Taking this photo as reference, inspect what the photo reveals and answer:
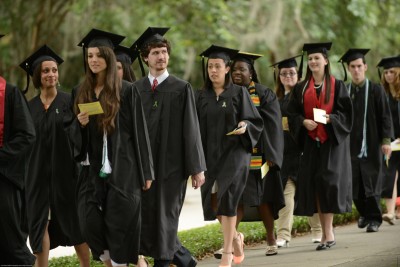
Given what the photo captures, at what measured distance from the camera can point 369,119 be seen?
Answer: 14523 millimetres

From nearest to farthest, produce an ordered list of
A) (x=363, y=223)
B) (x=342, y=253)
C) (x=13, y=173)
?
(x=13, y=173), (x=342, y=253), (x=363, y=223)

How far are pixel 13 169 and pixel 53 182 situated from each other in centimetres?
173

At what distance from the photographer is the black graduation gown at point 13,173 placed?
8.45m

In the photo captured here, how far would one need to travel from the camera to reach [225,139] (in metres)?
11.1

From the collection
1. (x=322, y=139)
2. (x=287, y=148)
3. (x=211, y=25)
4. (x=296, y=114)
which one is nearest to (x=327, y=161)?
(x=322, y=139)

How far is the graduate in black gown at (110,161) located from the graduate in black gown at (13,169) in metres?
0.63

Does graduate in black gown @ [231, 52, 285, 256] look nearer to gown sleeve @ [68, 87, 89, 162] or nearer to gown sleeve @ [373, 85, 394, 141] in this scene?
gown sleeve @ [373, 85, 394, 141]

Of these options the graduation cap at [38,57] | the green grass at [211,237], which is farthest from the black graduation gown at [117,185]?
the green grass at [211,237]

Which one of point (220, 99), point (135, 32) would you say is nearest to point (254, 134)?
point (220, 99)

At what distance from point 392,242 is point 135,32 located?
1465 cm

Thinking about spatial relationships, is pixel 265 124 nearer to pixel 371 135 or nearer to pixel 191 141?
pixel 191 141

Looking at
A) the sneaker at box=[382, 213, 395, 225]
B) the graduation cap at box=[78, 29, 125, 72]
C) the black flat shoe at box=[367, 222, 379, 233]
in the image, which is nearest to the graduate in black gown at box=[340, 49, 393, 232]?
the black flat shoe at box=[367, 222, 379, 233]

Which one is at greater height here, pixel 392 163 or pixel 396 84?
pixel 396 84

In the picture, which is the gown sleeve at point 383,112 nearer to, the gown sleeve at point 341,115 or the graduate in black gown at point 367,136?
the graduate in black gown at point 367,136
